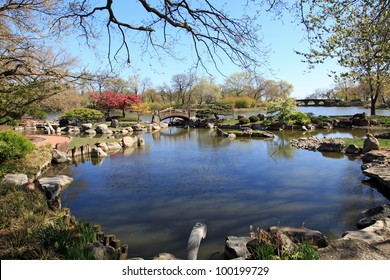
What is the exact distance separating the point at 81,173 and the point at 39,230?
680 cm

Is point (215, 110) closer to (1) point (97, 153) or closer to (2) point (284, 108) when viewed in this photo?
(2) point (284, 108)

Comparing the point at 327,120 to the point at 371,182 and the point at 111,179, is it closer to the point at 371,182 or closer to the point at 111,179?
the point at 371,182

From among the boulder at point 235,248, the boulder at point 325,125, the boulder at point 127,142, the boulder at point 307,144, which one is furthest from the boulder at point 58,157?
the boulder at point 325,125

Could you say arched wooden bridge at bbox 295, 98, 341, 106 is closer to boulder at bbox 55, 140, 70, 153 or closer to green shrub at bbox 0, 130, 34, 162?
boulder at bbox 55, 140, 70, 153

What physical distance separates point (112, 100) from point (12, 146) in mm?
21906

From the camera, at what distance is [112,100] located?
31.1 meters

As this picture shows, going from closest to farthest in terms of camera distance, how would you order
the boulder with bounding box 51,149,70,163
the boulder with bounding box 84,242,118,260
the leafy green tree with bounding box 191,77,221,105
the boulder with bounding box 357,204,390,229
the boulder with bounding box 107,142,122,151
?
the boulder with bounding box 84,242,118,260 < the boulder with bounding box 357,204,390,229 < the boulder with bounding box 51,149,70,163 < the boulder with bounding box 107,142,122,151 < the leafy green tree with bounding box 191,77,221,105

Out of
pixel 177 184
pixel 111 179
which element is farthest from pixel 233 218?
pixel 111 179

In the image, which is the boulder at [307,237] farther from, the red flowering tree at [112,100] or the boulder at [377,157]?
the red flowering tree at [112,100]

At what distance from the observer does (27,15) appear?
303 inches

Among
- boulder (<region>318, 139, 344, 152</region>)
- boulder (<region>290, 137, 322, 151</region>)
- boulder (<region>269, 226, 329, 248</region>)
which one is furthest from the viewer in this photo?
boulder (<region>290, 137, 322, 151</region>)

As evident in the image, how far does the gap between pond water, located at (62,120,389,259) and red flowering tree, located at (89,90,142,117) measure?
18.7 meters

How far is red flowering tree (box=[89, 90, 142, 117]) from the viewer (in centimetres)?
3117

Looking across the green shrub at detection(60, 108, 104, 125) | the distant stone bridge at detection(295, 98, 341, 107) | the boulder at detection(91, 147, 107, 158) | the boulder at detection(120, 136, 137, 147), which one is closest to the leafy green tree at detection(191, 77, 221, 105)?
the distant stone bridge at detection(295, 98, 341, 107)
